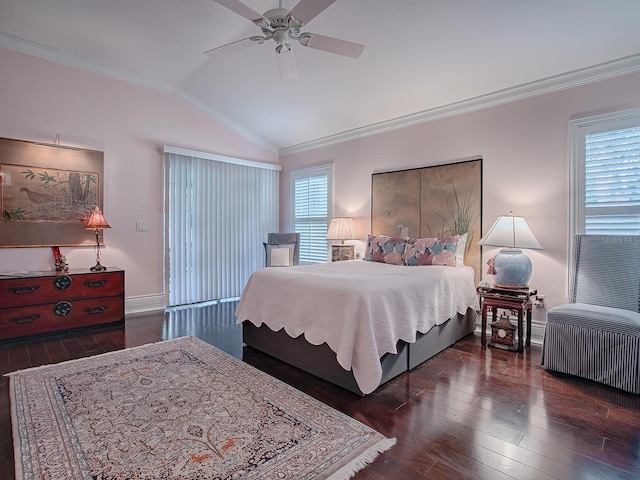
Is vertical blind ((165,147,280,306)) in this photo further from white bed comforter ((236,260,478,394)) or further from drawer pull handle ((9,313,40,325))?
white bed comforter ((236,260,478,394))

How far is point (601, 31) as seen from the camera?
2.64 m

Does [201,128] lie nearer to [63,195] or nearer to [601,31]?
[63,195]

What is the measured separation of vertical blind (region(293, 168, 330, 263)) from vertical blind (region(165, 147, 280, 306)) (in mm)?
534

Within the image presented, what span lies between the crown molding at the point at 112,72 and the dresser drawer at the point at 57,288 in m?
2.50

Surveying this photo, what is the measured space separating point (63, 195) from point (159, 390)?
117 inches

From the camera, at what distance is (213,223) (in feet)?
17.2

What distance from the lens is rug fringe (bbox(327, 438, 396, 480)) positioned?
147cm

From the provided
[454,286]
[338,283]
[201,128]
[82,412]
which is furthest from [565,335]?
[201,128]

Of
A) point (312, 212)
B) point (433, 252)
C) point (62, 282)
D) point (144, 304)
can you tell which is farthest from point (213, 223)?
point (433, 252)

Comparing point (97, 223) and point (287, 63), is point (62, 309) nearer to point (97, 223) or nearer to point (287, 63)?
point (97, 223)

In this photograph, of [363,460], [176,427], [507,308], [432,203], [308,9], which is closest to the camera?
[363,460]

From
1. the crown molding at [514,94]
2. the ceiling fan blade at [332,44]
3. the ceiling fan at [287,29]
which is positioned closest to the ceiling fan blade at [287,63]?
the ceiling fan at [287,29]

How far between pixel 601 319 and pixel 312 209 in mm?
4085

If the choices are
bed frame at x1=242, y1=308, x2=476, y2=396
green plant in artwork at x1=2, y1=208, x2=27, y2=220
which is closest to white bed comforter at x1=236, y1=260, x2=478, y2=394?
bed frame at x1=242, y1=308, x2=476, y2=396
